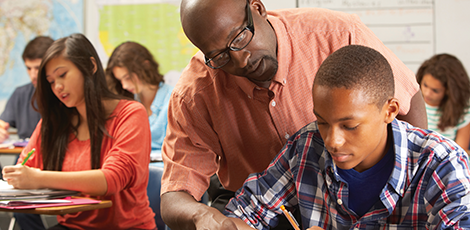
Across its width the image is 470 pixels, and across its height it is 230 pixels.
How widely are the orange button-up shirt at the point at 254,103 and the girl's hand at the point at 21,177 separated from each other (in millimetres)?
625

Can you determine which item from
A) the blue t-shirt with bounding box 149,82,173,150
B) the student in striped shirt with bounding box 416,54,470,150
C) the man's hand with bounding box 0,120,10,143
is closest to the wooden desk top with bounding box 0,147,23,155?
the man's hand with bounding box 0,120,10,143

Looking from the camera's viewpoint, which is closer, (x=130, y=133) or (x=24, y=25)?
(x=130, y=133)

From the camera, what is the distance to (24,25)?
4.28 meters

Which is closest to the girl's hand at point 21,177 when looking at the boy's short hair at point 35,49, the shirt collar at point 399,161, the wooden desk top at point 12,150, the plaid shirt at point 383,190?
the plaid shirt at point 383,190

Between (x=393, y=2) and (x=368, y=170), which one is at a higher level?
(x=393, y=2)

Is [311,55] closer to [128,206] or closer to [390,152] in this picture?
[390,152]

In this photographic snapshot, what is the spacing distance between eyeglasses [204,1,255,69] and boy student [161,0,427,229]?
0.01 meters

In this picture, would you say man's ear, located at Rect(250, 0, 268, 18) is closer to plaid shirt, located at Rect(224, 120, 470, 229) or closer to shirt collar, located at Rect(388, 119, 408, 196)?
plaid shirt, located at Rect(224, 120, 470, 229)

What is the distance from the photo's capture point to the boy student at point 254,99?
118 cm

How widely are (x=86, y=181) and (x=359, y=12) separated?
3073 millimetres

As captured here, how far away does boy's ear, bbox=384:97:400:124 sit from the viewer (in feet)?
3.10

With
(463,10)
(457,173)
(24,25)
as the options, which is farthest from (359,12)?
(24,25)

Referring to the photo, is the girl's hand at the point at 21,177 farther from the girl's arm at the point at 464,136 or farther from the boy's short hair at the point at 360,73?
the girl's arm at the point at 464,136

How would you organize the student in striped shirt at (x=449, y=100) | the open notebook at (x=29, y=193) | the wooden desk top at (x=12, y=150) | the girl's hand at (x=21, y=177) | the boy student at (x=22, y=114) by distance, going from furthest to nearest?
the boy student at (x=22, y=114) < the student in striped shirt at (x=449, y=100) < the wooden desk top at (x=12, y=150) < the girl's hand at (x=21, y=177) < the open notebook at (x=29, y=193)
